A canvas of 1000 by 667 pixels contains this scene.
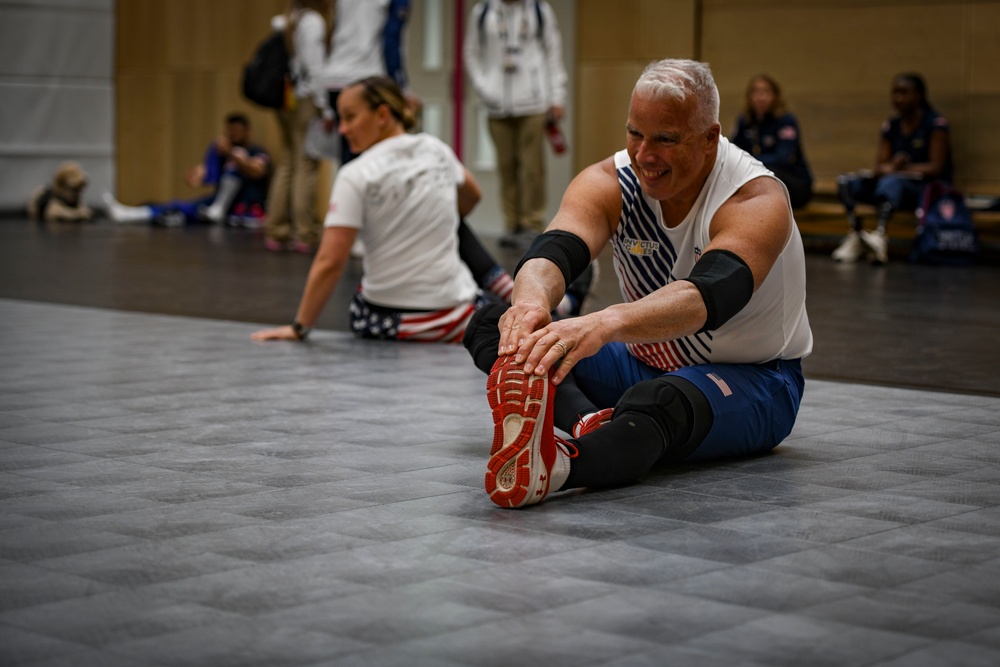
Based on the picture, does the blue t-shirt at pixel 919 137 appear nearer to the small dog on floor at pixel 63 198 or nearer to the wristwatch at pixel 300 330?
the wristwatch at pixel 300 330

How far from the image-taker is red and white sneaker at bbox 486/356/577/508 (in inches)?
118

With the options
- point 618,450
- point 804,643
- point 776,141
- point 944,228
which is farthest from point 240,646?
point 776,141

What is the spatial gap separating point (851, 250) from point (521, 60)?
9.55 ft

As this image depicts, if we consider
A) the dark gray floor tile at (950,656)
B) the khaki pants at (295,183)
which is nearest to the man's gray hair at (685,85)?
A: the dark gray floor tile at (950,656)

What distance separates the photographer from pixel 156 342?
601 cm

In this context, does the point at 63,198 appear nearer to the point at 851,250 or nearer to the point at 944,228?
the point at 851,250

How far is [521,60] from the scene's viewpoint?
37.4ft

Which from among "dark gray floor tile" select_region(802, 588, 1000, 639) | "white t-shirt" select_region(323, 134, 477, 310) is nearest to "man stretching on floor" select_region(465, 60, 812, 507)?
"dark gray floor tile" select_region(802, 588, 1000, 639)

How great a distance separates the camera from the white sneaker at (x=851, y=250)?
1074cm

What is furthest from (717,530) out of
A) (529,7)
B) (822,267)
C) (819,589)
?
(529,7)

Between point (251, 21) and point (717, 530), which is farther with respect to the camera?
point (251, 21)

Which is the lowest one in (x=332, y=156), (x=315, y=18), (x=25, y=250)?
(x=25, y=250)

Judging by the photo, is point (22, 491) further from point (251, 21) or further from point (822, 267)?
point (251, 21)

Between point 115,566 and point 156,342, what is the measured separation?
344 centimetres
